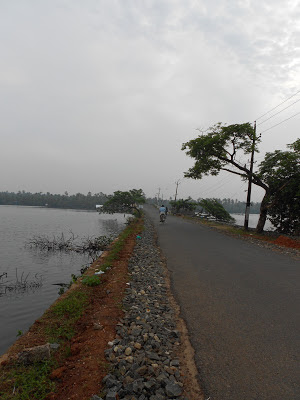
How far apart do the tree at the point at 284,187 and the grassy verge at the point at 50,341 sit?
18414 millimetres

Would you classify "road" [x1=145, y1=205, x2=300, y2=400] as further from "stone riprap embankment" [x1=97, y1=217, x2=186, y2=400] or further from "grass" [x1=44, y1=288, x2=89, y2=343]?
"grass" [x1=44, y1=288, x2=89, y2=343]

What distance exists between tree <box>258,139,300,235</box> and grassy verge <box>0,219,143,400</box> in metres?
18.4

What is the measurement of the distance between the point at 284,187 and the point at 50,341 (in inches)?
847

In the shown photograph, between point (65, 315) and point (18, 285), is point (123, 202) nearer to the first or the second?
point (18, 285)

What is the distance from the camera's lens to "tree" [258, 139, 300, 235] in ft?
61.6

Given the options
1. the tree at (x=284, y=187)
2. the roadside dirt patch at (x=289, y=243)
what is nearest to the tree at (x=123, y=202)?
the tree at (x=284, y=187)

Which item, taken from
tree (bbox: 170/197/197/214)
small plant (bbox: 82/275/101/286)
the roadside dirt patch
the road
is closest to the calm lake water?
small plant (bbox: 82/275/101/286)

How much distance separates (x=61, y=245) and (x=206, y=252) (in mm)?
10557

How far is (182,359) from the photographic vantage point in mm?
3486

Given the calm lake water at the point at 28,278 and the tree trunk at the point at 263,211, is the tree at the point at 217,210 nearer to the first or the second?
the tree trunk at the point at 263,211

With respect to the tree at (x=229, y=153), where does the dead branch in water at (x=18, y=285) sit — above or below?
below

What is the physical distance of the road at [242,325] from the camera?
9.84ft

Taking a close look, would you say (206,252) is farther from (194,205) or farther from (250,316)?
(194,205)

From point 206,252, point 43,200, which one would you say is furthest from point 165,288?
point 43,200
